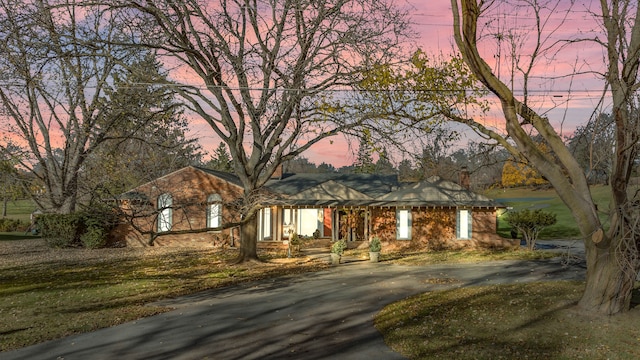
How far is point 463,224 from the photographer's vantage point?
2922cm

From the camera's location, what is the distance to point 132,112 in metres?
22.5

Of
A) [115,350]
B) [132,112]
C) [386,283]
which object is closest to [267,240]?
[132,112]

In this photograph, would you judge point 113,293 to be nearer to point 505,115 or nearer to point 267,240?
point 505,115

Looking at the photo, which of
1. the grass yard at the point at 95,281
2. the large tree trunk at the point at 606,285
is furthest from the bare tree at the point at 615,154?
the grass yard at the point at 95,281

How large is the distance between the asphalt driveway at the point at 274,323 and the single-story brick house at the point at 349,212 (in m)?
9.91

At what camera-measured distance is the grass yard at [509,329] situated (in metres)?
8.87

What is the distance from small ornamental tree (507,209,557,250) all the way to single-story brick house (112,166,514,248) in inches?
48.9

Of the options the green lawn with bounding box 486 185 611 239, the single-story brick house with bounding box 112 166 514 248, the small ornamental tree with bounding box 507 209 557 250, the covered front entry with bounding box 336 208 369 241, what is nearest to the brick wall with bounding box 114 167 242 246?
the single-story brick house with bounding box 112 166 514 248

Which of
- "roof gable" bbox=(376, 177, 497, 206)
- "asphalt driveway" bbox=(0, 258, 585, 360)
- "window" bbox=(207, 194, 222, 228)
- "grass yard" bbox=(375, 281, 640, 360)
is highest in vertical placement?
"roof gable" bbox=(376, 177, 497, 206)

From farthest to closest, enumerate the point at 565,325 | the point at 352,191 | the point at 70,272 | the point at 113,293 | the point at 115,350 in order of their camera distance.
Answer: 1. the point at 352,191
2. the point at 70,272
3. the point at 113,293
4. the point at 565,325
5. the point at 115,350

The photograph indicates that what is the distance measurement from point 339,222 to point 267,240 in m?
4.85

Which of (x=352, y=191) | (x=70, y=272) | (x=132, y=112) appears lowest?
(x=70, y=272)

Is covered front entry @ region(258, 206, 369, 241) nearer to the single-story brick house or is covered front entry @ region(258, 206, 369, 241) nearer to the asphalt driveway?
the single-story brick house

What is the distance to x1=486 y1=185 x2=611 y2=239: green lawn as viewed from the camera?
38.8 m
